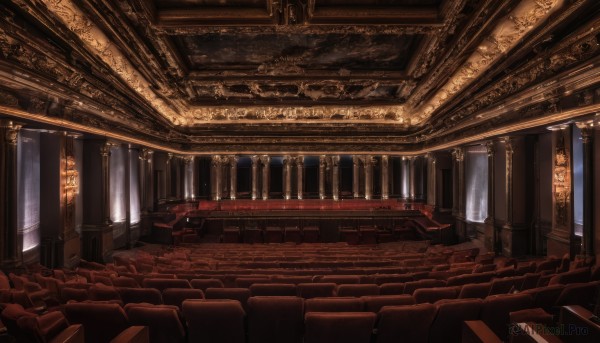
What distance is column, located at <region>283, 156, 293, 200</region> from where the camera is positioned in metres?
23.9

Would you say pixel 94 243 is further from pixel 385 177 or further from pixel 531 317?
pixel 385 177

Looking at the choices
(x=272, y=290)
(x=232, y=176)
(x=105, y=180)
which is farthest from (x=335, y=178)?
(x=272, y=290)

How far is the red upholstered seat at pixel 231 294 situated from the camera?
3.99 meters

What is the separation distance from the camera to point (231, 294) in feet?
13.2

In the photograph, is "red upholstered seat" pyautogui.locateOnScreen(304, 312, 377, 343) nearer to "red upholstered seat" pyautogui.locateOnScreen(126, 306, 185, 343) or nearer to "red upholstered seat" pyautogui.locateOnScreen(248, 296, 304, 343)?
"red upholstered seat" pyautogui.locateOnScreen(248, 296, 304, 343)

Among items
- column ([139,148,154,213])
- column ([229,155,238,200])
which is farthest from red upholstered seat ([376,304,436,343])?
column ([229,155,238,200])

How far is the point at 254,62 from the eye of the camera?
464 inches

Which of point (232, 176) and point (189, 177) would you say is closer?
point (189, 177)

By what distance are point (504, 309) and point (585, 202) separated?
23.5 ft

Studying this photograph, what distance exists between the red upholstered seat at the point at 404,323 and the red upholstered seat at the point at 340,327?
268 millimetres

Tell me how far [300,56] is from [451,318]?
9810 mm

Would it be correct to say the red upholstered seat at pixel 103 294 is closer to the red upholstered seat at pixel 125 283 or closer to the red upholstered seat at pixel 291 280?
the red upholstered seat at pixel 125 283

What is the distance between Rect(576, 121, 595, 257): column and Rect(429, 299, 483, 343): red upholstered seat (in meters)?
7.32

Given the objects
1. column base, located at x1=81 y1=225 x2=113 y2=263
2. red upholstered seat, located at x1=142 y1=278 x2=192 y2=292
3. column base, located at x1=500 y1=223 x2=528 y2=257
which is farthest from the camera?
column base, located at x1=81 y1=225 x2=113 y2=263
